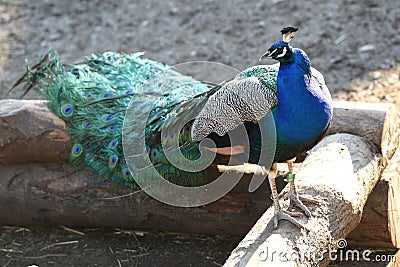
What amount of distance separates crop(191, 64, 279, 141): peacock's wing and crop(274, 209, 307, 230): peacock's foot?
0.36m

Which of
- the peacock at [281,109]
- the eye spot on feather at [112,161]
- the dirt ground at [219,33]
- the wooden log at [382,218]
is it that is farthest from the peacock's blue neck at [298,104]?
the dirt ground at [219,33]

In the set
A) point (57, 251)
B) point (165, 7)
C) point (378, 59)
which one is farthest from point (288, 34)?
point (165, 7)

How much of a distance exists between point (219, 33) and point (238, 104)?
3.28 m

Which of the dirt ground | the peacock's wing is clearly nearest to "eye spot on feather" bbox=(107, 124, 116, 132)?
the peacock's wing

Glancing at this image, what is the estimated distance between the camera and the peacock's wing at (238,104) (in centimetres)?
256

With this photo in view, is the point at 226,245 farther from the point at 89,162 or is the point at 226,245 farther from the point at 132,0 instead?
the point at 132,0

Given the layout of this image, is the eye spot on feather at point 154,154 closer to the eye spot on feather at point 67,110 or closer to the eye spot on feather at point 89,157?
the eye spot on feather at point 89,157

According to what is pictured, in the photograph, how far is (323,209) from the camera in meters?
2.61

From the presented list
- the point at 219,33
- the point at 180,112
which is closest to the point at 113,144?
the point at 180,112

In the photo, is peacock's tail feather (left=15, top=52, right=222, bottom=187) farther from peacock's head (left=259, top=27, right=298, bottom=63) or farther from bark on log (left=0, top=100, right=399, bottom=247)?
peacock's head (left=259, top=27, right=298, bottom=63)

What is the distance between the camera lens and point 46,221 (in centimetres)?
358

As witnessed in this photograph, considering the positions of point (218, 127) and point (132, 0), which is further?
point (132, 0)

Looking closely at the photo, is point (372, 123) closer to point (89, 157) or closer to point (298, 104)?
point (298, 104)

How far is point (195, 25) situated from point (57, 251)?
2.99m
